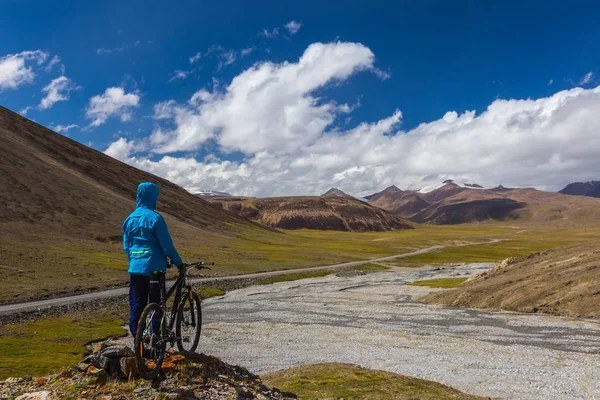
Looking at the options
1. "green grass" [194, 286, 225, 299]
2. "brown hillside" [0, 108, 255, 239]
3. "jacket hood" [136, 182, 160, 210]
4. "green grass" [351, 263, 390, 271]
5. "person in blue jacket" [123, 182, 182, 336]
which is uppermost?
A: "brown hillside" [0, 108, 255, 239]

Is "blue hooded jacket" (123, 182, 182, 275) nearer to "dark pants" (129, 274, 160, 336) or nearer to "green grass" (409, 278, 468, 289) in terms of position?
"dark pants" (129, 274, 160, 336)

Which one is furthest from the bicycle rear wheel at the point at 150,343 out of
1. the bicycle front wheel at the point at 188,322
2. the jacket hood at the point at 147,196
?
the jacket hood at the point at 147,196

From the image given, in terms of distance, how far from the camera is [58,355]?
32.2 meters

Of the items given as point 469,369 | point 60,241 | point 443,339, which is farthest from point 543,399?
point 60,241

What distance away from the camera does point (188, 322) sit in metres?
14.3

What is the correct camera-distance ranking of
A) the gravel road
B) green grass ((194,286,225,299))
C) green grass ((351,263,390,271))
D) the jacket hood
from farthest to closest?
green grass ((351,263,390,271)) < green grass ((194,286,225,299)) < the gravel road < the jacket hood

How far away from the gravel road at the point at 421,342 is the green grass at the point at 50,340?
10.3 meters

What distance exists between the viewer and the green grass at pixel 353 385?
19.6 meters

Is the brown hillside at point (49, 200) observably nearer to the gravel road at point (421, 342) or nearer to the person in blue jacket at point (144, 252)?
the gravel road at point (421, 342)

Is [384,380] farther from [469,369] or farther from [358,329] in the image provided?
[358,329]

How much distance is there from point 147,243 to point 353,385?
525 inches

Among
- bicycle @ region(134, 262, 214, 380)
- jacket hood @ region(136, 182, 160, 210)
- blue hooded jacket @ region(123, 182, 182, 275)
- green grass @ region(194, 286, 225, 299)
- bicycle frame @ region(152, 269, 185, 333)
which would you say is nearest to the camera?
bicycle @ region(134, 262, 214, 380)

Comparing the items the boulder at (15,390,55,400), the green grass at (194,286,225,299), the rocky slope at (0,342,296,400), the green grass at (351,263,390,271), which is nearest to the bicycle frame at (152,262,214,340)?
the rocky slope at (0,342,296,400)

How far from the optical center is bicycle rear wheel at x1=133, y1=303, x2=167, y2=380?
11922 millimetres
